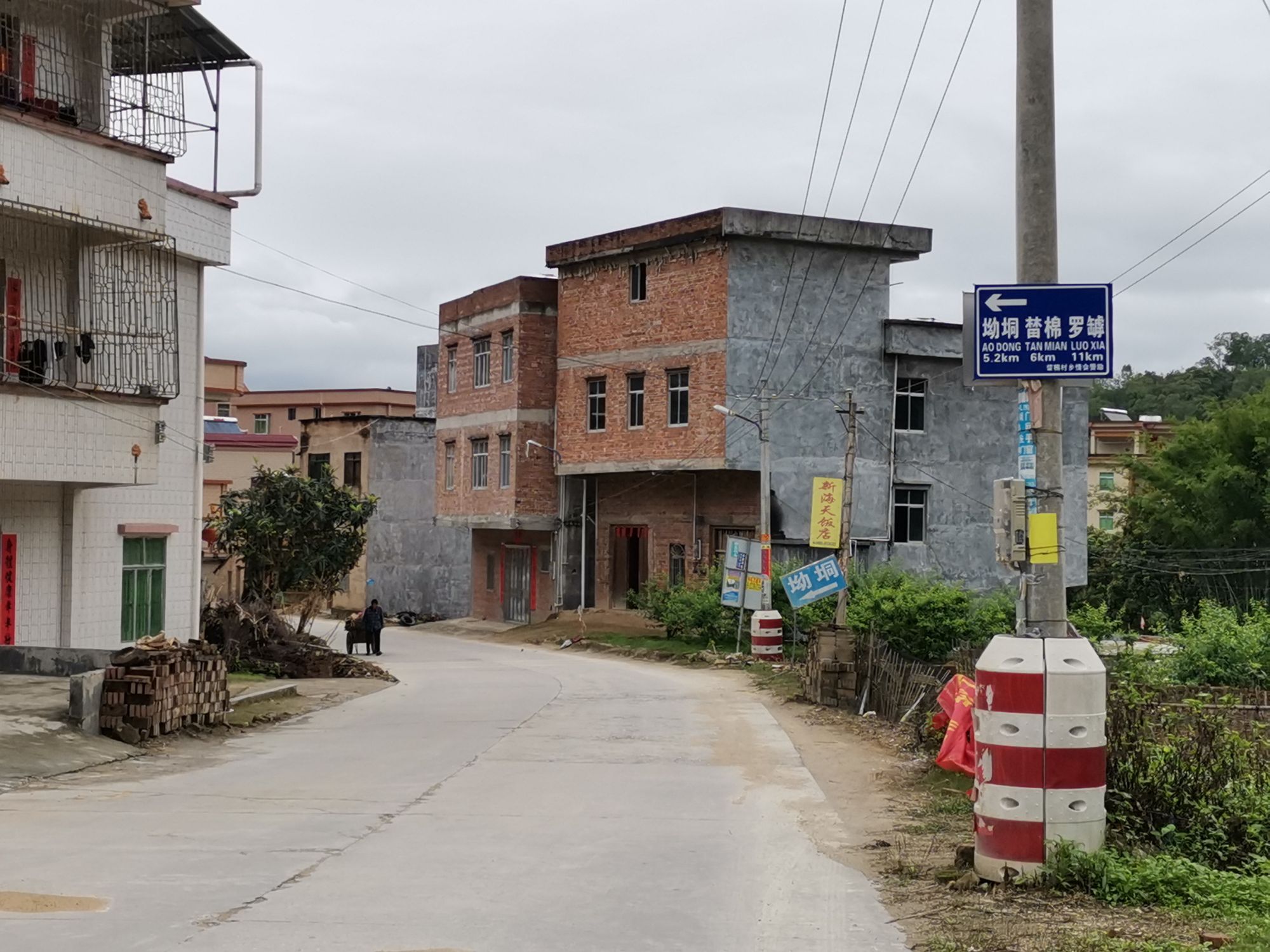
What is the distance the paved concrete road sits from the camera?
23.5 feet

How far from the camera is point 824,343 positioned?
4022 centimetres

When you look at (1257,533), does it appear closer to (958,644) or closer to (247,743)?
(958,644)

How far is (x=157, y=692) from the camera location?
16.0m

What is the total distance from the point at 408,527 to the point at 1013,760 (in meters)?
52.4

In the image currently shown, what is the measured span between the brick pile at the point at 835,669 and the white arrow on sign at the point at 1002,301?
1436 cm

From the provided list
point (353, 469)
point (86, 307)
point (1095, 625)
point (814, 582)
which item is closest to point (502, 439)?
point (353, 469)

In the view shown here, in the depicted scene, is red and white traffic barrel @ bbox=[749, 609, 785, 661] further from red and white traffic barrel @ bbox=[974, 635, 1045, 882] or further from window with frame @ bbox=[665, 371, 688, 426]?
red and white traffic barrel @ bbox=[974, 635, 1045, 882]

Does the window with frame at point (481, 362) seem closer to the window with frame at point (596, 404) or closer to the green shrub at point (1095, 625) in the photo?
the window with frame at point (596, 404)

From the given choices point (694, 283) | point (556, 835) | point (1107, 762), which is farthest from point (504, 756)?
point (694, 283)

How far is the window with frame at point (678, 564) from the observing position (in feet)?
140

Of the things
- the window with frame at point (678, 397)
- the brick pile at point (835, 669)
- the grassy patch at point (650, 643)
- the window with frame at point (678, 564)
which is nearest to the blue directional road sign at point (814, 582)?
the brick pile at point (835, 669)

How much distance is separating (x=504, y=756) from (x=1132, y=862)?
873 centimetres

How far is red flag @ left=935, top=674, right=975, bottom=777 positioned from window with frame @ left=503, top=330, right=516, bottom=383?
115 ft

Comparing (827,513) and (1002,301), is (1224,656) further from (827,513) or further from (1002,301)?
(1002,301)
